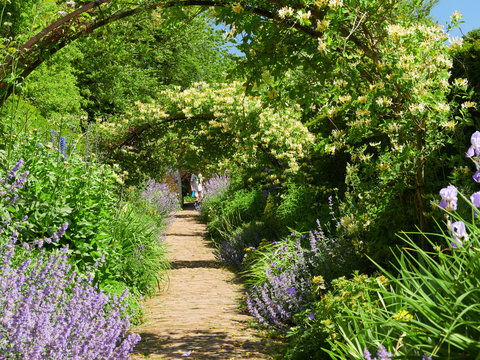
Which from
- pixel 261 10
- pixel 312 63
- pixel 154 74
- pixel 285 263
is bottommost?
pixel 285 263

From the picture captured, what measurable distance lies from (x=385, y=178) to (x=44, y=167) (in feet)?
12.2

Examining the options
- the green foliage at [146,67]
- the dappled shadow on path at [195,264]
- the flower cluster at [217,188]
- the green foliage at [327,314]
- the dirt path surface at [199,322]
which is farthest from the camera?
the green foliage at [146,67]

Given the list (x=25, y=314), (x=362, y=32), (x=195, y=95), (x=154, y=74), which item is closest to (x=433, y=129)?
(x=362, y=32)

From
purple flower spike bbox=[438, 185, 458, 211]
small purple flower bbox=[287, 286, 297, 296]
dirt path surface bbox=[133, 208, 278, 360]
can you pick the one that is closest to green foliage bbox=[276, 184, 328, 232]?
dirt path surface bbox=[133, 208, 278, 360]

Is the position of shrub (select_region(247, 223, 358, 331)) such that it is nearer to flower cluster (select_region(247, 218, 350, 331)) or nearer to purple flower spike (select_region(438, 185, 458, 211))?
flower cluster (select_region(247, 218, 350, 331))

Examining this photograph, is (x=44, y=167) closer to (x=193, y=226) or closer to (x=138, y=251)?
(x=138, y=251)

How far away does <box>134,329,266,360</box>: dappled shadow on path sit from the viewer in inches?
187

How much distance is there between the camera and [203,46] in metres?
24.7

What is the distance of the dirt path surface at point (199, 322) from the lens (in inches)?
191

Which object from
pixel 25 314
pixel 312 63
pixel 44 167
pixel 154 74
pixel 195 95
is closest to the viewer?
pixel 25 314

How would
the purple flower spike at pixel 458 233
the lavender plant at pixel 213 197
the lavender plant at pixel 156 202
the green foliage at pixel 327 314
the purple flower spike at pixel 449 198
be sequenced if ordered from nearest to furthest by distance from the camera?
the purple flower spike at pixel 458 233 → the purple flower spike at pixel 449 198 → the green foliage at pixel 327 314 → the lavender plant at pixel 156 202 → the lavender plant at pixel 213 197

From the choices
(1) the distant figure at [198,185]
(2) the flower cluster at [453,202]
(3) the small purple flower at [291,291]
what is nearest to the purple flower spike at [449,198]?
(2) the flower cluster at [453,202]

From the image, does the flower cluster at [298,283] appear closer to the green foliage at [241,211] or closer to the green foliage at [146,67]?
the green foliage at [241,211]

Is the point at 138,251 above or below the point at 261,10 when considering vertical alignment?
below
